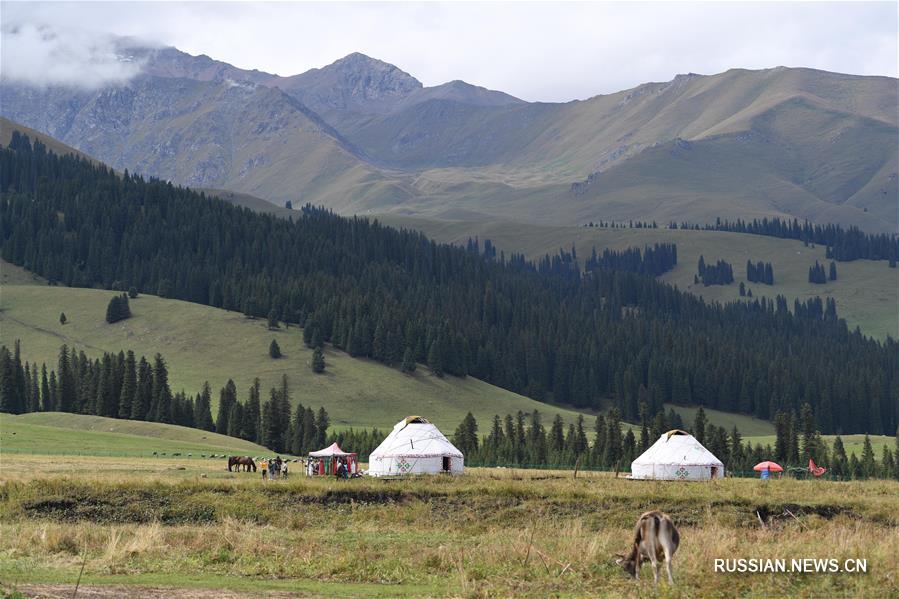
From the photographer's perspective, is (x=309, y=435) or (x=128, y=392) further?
(x=128, y=392)

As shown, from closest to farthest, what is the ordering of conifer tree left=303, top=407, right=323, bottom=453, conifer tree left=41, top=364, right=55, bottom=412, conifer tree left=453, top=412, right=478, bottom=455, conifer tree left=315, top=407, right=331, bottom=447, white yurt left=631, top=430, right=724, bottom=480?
white yurt left=631, top=430, right=724, bottom=480
conifer tree left=453, top=412, right=478, bottom=455
conifer tree left=303, top=407, right=323, bottom=453
conifer tree left=315, top=407, right=331, bottom=447
conifer tree left=41, top=364, right=55, bottom=412

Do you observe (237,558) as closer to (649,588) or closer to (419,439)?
(649,588)

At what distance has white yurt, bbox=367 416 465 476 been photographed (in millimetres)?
82812

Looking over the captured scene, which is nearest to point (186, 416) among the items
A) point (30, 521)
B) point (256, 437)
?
point (256, 437)

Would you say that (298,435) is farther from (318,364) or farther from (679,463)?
(318,364)

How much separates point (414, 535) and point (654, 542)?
52.3 ft

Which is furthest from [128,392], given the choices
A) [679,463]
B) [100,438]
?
[679,463]

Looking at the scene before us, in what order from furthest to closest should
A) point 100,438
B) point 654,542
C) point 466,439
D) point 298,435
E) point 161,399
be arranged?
1. point 161,399
2. point 298,435
3. point 466,439
4. point 100,438
5. point 654,542

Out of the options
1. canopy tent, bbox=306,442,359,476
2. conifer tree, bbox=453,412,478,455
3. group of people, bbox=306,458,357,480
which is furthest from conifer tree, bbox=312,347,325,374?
canopy tent, bbox=306,442,359,476

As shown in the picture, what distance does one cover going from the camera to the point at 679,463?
9012 centimetres

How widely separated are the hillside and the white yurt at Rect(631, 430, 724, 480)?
123 ft

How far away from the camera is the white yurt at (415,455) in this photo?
3260 inches

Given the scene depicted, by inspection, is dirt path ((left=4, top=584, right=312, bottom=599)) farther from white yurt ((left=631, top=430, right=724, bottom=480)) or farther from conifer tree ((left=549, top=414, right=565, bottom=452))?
conifer tree ((left=549, top=414, right=565, bottom=452))

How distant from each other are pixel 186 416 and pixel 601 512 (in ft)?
351
